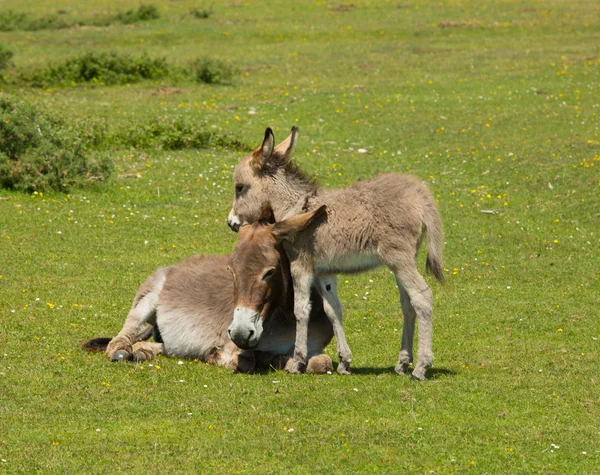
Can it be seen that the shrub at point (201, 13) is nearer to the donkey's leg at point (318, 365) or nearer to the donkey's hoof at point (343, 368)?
the donkey's leg at point (318, 365)

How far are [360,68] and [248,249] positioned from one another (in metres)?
24.9

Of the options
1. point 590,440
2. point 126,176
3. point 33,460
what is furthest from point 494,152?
point 33,460

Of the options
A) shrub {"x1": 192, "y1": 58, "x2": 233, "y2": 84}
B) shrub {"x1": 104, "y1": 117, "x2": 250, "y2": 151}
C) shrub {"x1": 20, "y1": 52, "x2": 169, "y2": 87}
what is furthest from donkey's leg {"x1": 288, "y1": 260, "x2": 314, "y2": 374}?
shrub {"x1": 20, "y1": 52, "x2": 169, "y2": 87}

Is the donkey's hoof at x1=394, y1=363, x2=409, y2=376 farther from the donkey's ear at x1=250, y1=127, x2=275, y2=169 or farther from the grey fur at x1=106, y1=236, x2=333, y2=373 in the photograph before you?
the donkey's ear at x1=250, y1=127, x2=275, y2=169

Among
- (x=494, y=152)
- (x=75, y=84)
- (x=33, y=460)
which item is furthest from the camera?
(x=75, y=84)

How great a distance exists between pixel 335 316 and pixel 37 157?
36.4 ft

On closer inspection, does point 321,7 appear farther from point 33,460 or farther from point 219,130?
point 33,460

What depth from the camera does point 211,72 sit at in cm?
3134

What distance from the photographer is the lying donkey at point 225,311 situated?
9242 millimetres

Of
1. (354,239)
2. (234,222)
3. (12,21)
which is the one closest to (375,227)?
(354,239)

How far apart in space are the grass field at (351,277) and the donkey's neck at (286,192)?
5.74 feet

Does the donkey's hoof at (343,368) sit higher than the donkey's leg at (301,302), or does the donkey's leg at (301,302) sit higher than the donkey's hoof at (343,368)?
the donkey's leg at (301,302)

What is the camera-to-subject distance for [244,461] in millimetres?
6984

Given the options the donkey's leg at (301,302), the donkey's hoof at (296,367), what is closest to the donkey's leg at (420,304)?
the donkey's leg at (301,302)
